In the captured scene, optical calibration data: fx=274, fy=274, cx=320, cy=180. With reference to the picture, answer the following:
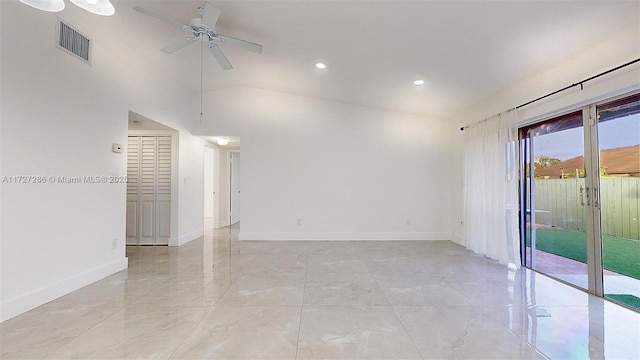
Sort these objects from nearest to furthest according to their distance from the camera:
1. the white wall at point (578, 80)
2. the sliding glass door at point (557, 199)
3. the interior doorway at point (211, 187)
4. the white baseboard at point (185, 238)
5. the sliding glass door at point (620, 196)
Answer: the white wall at point (578, 80) → the sliding glass door at point (620, 196) → the sliding glass door at point (557, 199) → the white baseboard at point (185, 238) → the interior doorway at point (211, 187)

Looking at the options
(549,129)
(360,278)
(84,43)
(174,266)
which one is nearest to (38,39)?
(84,43)

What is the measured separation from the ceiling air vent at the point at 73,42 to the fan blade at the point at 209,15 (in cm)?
143

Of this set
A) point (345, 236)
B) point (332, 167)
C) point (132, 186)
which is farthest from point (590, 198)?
point (132, 186)

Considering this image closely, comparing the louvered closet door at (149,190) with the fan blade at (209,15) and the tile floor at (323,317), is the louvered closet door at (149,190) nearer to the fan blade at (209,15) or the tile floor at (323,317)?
the tile floor at (323,317)

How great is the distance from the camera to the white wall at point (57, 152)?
7.60 ft

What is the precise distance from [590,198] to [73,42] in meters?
5.65

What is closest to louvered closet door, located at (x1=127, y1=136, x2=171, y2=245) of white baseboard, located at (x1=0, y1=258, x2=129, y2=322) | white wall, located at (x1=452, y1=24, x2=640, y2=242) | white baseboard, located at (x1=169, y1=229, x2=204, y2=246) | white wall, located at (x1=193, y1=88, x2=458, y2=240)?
white baseboard, located at (x1=169, y1=229, x2=204, y2=246)

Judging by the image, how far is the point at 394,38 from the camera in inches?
120

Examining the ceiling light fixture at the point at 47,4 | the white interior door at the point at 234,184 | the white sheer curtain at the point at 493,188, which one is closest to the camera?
the ceiling light fixture at the point at 47,4

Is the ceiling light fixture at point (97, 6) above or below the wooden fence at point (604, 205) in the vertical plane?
above

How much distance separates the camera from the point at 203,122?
5.51 metres

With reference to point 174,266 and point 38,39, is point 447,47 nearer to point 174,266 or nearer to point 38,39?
point 38,39

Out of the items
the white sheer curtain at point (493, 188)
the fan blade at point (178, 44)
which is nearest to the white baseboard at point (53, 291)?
the fan blade at point (178, 44)

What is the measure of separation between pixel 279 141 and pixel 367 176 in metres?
1.94
